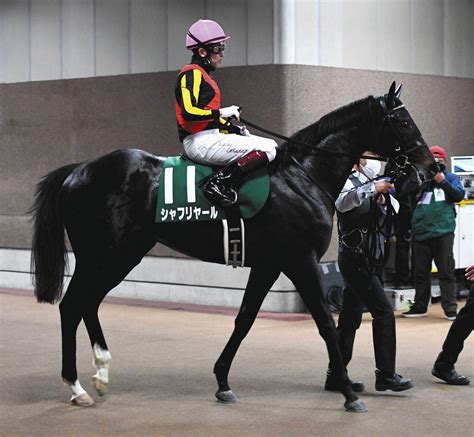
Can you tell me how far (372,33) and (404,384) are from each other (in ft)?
18.9

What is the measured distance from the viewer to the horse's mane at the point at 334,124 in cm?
711

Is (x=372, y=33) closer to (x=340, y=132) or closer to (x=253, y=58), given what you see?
(x=253, y=58)

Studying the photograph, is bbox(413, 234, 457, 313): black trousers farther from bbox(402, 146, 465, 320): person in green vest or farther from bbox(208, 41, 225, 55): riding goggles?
bbox(208, 41, 225, 55): riding goggles

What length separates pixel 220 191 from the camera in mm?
7039

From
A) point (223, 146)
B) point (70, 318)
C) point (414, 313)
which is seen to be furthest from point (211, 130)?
point (414, 313)

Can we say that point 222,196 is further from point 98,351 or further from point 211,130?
point 98,351

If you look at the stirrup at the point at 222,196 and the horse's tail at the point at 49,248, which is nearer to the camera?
the stirrup at the point at 222,196

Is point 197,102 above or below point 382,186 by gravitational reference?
above

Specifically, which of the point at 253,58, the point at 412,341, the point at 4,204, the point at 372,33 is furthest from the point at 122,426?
the point at 4,204

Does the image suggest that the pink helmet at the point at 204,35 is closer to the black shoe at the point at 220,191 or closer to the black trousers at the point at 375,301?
the black shoe at the point at 220,191

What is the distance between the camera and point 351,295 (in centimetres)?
756

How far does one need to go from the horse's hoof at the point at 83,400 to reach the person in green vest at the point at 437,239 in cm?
499

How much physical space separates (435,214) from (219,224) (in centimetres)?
457

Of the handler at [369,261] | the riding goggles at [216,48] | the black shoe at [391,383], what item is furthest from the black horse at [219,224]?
the riding goggles at [216,48]
